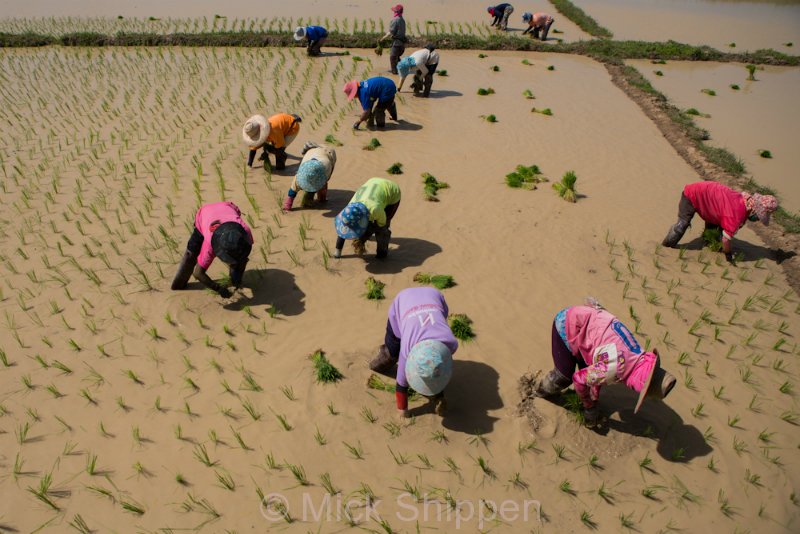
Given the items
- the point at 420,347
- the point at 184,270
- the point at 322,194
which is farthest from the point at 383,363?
the point at 322,194

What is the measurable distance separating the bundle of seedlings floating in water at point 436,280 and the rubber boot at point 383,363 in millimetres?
1383

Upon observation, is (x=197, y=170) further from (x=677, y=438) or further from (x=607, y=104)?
(x=607, y=104)

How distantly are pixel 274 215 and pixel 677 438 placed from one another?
5678mm

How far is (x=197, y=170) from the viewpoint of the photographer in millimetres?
8250

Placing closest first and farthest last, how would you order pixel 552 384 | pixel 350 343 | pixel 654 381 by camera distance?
pixel 654 381, pixel 552 384, pixel 350 343

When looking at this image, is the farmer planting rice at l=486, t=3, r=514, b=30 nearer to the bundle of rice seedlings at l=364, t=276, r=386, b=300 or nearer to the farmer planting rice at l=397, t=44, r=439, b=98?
the farmer planting rice at l=397, t=44, r=439, b=98

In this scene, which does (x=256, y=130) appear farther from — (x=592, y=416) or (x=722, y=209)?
(x=722, y=209)

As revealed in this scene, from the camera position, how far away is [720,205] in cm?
648

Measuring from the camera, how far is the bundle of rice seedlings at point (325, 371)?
184 inches

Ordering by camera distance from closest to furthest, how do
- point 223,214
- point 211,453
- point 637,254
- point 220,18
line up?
point 211,453
point 223,214
point 637,254
point 220,18

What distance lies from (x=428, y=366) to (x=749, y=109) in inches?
553

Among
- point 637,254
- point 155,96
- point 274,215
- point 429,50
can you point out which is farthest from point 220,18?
point 637,254

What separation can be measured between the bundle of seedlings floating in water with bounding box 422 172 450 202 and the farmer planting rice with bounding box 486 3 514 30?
14361mm

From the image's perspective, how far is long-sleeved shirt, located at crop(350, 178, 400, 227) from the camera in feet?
18.9
